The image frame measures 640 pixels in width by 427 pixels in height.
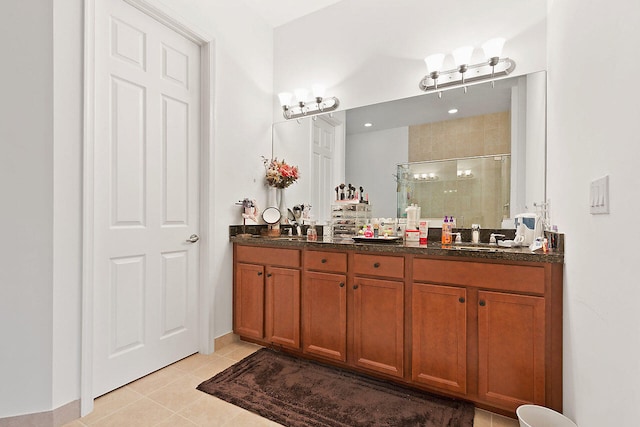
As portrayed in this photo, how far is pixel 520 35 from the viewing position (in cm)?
216

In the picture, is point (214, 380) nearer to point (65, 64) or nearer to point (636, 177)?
point (65, 64)

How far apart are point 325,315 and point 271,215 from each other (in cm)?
116

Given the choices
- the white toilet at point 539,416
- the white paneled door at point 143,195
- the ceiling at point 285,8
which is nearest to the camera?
the white toilet at point 539,416

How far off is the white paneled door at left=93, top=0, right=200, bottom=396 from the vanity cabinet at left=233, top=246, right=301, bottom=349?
37 centimetres

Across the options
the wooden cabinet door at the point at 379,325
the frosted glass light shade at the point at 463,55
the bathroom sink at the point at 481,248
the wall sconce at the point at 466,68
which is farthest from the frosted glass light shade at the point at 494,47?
the wooden cabinet door at the point at 379,325

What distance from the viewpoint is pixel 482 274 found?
5.67ft

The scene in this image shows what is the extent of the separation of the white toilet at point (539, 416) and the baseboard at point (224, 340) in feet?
6.85

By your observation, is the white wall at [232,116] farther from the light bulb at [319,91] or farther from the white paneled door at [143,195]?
the light bulb at [319,91]

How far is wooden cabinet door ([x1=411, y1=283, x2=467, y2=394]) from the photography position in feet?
5.82

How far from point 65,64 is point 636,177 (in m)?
2.41

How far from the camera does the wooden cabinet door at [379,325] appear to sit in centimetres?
196
